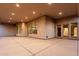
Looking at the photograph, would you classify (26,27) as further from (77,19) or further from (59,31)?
(77,19)

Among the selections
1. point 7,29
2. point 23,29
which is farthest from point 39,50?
point 7,29

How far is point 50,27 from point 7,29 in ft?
→ 48.9

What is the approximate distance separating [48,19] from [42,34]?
6.14 feet

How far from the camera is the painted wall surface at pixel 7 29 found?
26781 mm

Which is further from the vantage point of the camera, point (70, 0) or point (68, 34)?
point (68, 34)

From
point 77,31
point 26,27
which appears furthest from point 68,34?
point 26,27

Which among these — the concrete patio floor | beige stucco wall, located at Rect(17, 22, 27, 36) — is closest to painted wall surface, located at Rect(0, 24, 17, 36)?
beige stucco wall, located at Rect(17, 22, 27, 36)

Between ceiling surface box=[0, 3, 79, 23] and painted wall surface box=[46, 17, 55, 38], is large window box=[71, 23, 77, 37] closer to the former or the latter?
ceiling surface box=[0, 3, 79, 23]

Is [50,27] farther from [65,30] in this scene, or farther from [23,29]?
[23,29]

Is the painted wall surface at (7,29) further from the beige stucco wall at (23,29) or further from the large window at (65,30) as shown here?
the large window at (65,30)

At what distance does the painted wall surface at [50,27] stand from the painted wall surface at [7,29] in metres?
14.1

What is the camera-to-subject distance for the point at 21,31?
23.7 meters

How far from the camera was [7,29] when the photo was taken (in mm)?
27500

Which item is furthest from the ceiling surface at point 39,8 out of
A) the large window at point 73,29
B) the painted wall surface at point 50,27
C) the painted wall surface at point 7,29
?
the painted wall surface at point 7,29
